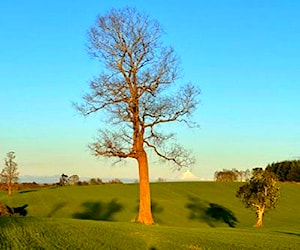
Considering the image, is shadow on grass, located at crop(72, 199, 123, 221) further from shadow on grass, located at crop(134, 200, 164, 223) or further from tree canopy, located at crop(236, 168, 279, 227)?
tree canopy, located at crop(236, 168, 279, 227)

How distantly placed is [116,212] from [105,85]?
3513 cm

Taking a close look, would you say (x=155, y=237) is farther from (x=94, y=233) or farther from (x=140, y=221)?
(x=140, y=221)

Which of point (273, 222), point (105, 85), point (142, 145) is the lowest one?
point (273, 222)

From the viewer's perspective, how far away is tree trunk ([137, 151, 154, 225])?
3900 cm

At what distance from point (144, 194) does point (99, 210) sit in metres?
35.0

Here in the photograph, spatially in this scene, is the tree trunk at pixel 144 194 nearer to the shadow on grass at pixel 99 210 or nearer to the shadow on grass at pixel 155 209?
the shadow on grass at pixel 99 210

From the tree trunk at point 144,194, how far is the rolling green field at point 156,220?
8.65ft

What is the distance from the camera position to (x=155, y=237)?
25000mm

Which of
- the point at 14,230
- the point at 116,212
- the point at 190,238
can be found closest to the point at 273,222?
the point at 116,212

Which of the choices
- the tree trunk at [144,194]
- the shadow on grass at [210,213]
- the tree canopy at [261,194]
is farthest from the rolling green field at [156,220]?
the tree trunk at [144,194]

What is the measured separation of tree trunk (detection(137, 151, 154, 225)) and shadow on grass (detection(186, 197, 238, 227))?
29984 millimetres

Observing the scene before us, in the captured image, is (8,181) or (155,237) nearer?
(155,237)

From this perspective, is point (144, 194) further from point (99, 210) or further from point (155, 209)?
point (155, 209)

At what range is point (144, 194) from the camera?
39344 mm
